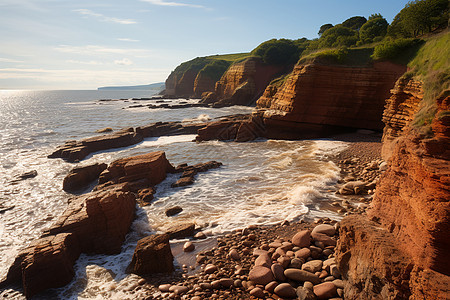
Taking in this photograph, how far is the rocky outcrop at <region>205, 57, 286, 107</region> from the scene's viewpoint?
6078 cm

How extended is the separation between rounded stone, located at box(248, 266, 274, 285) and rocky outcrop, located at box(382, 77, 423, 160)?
457 inches

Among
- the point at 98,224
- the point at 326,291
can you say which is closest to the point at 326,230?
the point at 326,291

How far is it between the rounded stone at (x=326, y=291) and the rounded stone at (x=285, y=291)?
0.54 m

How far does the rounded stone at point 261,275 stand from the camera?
679cm

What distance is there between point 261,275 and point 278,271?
475 mm

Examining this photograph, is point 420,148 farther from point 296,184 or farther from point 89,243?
point 89,243

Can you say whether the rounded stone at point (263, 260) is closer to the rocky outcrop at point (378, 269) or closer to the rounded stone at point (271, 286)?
the rounded stone at point (271, 286)

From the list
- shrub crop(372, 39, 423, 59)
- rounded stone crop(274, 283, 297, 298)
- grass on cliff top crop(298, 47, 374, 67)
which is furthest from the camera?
grass on cliff top crop(298, 47, 374, 67)

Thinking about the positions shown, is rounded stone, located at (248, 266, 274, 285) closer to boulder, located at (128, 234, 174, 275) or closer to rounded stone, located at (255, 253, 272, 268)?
rounded stone, located at (255, 253, 272, 268)

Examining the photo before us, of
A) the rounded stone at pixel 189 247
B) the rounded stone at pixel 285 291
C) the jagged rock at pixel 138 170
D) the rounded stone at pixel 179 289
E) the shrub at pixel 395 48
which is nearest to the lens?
the rounded stone at pixel 285 291

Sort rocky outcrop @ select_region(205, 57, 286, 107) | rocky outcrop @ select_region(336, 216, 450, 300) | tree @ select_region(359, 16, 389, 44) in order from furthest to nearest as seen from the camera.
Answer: rocky outcrop @ select_region(205, 57, 286, 107), tree @ select_region(359, 16, 389, 44), rocky outcrop @ select_region(336, 216, 450, 300)

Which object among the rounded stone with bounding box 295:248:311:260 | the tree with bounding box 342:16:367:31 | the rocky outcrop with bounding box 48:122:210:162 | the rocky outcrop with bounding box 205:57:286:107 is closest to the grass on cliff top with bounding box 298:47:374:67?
the rocky outcrop with bounding box 48:122:210:162

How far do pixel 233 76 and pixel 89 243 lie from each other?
6040 cm

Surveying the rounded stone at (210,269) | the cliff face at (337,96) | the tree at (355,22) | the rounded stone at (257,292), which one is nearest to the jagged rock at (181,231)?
the rounded stone at (210,269)
